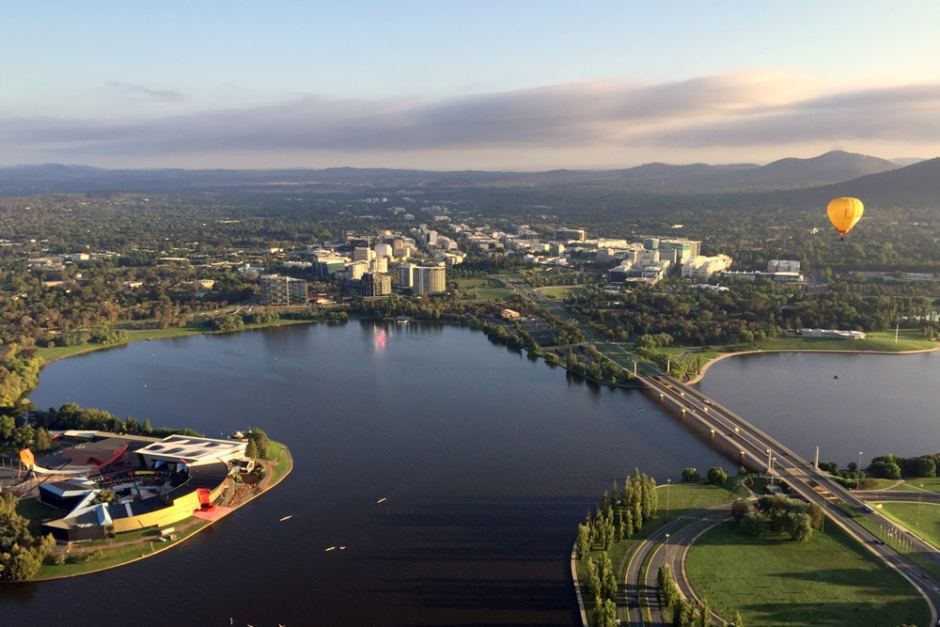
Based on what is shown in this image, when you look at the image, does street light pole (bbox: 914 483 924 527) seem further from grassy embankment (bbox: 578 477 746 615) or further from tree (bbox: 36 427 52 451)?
tree (bbox: 36 427 52 451)

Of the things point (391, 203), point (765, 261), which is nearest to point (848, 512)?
point (765, 261)

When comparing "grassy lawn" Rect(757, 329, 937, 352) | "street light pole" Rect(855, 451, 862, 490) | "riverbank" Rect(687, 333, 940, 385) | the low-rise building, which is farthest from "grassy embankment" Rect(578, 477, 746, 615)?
the low-rise building

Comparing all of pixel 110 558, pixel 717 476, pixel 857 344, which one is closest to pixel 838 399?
pixel 857 344

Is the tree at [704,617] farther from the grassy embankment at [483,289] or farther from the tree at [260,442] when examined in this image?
the grassy embankment at [483,289]

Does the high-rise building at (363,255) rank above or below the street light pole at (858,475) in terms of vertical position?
above

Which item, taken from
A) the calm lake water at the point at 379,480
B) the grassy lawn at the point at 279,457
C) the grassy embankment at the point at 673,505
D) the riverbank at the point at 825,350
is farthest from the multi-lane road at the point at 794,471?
the grassy lawn at the point at 279,457
